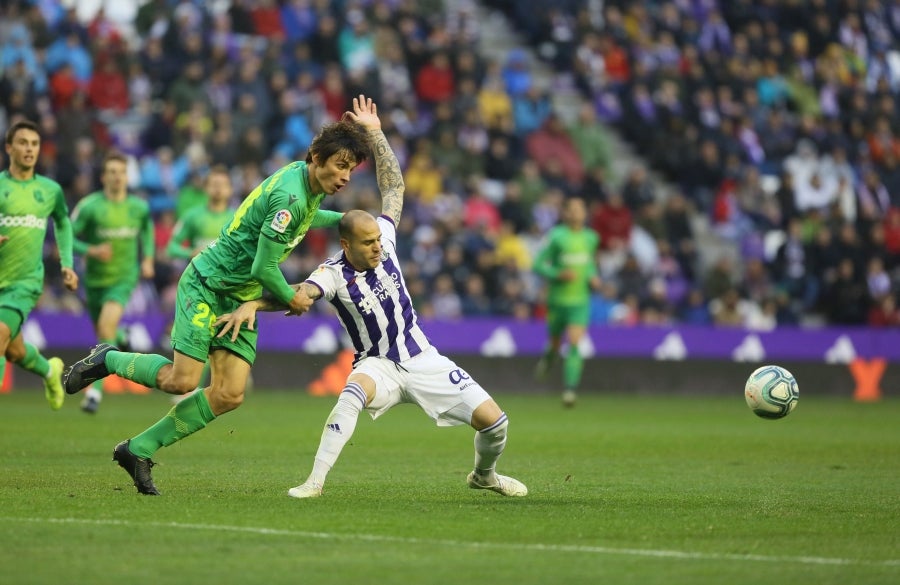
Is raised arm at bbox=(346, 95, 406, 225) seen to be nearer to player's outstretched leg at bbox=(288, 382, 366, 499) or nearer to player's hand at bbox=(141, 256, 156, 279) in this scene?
player's outstretched leg at bbox=(288, 382, 366, 499)

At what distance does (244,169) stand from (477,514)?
14.8 meters

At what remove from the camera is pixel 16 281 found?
12.5 m

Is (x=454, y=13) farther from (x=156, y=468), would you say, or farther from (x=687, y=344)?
(x=156, y=468)

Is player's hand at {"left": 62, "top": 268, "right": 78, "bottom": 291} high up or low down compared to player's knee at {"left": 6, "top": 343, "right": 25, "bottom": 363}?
up

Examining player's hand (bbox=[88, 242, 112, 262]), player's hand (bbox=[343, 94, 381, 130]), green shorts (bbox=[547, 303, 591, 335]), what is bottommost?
player's hand (bbox=[88, 242, 112, 262])

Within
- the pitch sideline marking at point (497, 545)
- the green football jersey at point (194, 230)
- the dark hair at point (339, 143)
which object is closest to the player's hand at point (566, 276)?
the green football jersey at point (194, 230)

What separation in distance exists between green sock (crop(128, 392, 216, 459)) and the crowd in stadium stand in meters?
11.5

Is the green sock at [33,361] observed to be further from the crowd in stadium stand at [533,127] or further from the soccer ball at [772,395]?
the crowd in stadium stand at [533,127]

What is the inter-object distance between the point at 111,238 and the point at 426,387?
828 cm

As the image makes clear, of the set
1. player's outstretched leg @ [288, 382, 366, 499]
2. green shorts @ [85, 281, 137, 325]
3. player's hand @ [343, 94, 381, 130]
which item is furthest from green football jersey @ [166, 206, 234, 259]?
player's outstretched leg @ [288, 382, 366, 499]

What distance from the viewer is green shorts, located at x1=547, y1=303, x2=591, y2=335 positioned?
2039cm

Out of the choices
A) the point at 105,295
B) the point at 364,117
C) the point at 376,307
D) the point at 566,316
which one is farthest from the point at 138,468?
the point at 566,316

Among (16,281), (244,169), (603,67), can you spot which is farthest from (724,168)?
(16,281)

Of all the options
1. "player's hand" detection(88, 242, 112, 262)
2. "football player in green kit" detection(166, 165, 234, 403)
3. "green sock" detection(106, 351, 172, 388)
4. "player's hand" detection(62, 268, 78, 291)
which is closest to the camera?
"green sock" detection(106, 351, 172, 388)
